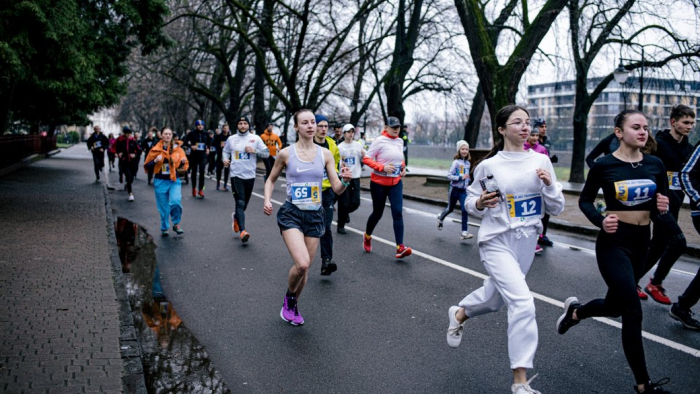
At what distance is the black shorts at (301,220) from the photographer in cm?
552

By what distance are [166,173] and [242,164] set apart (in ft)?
4.16

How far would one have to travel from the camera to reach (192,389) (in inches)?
159

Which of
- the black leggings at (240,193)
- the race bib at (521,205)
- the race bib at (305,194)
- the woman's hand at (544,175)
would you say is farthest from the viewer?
the black leggings at (240,193)

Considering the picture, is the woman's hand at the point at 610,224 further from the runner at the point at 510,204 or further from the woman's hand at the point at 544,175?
the woman's hand at the point at 544,175

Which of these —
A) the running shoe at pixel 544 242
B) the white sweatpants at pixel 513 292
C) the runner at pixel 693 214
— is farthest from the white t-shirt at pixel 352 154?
the white sweatpants at pixel 513 292

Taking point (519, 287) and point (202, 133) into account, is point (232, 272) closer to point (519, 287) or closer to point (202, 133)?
point (519, 287)

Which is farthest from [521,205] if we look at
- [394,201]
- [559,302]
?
[394,201]

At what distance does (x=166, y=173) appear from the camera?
10250mm

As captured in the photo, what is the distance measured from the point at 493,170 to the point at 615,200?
0.90 metres

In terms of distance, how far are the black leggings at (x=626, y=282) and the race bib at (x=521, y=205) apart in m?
0.53

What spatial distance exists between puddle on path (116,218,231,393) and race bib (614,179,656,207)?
303 cm

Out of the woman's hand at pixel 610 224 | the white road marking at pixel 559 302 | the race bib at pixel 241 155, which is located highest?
the race bib at pixel 241 155

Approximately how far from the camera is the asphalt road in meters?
4.28

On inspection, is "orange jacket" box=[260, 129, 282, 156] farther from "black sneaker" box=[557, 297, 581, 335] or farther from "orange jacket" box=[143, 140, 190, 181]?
"black sneaker" box=[557, 297, 581, 335]
